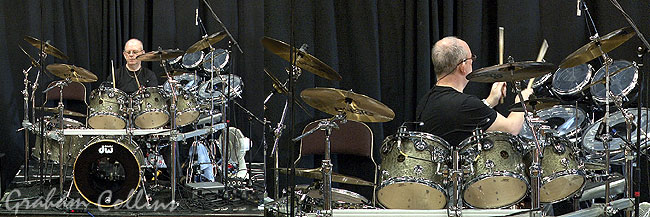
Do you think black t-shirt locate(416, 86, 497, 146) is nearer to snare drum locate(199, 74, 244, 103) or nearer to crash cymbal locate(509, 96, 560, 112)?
crash cymbal locate(509, 96, 560, 112)

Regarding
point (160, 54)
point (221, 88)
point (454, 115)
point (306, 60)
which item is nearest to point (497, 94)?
point (454, 115)

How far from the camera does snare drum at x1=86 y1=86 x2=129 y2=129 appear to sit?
20.4ft

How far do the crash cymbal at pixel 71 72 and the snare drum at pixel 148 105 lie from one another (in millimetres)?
436

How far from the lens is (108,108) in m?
6.22

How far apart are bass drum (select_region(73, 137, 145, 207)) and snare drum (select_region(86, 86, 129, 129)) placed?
847 millimetres

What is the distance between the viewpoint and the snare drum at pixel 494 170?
3816 millimetres

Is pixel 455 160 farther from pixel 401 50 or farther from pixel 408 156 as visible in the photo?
pixel 401 50

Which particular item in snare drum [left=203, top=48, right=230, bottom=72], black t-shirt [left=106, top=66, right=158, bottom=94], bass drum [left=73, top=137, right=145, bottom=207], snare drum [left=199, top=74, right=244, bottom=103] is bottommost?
bass drum [left=73, top=137, right=145, bottom=207]

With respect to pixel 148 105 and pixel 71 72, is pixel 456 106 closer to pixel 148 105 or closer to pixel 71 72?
pixel 148 105

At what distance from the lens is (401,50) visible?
19.9 feet

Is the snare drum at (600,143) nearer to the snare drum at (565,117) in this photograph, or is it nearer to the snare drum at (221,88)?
the snare drum at (565,117)

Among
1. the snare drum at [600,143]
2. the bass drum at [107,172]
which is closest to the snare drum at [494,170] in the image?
the snare drum at [600,143]

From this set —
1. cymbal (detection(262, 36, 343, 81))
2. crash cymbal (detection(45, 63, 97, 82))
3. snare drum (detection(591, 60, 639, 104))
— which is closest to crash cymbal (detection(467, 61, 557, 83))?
cymbal (detection(262, 36, 343, 81))

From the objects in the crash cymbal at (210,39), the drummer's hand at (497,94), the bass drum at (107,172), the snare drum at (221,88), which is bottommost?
the bass drum at (107,172)
